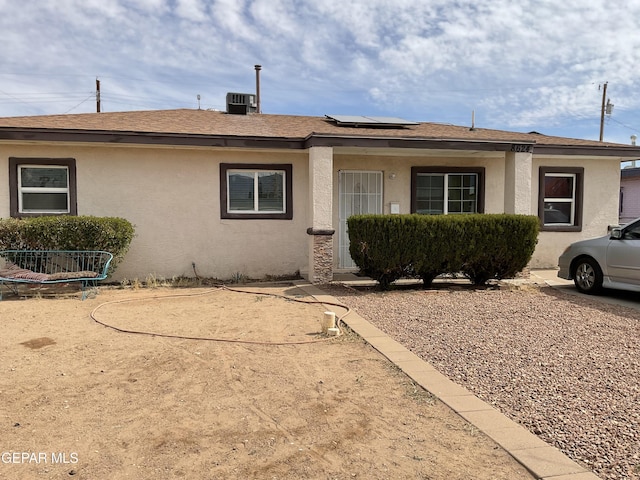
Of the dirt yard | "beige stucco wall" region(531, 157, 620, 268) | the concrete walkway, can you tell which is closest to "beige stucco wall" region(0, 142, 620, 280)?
"beige stucco wall" region(531, 157, 620, 268)

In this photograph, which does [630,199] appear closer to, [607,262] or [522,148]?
[522,148]

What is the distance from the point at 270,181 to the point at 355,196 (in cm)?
213

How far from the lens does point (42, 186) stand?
10.1m

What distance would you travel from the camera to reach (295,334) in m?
6.18

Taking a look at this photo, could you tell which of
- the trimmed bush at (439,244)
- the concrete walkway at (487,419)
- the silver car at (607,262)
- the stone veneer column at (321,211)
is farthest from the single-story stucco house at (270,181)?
the concrete walkway at (487,419)

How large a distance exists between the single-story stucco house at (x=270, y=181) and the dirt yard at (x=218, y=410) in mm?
4292

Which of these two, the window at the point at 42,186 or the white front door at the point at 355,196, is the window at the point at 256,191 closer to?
the white front door at the point at 355,196

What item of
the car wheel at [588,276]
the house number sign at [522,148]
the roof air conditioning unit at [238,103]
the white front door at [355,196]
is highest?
the roof air conditioning unit at [238,103]

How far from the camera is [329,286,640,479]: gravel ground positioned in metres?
3.46

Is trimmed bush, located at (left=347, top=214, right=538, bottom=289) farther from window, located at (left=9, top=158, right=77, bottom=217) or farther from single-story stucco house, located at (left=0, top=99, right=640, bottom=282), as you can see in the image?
window, located at (left=9, top=158, right=77, bottom=217)

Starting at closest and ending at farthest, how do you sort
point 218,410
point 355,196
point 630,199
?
1. point 218,410
2. point 355,196
3. point 630,199

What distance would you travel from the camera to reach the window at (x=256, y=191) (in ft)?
35.6

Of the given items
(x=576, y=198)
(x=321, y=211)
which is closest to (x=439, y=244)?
(x=321, y=211)

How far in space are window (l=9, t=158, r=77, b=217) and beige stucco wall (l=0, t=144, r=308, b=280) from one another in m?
0.14
